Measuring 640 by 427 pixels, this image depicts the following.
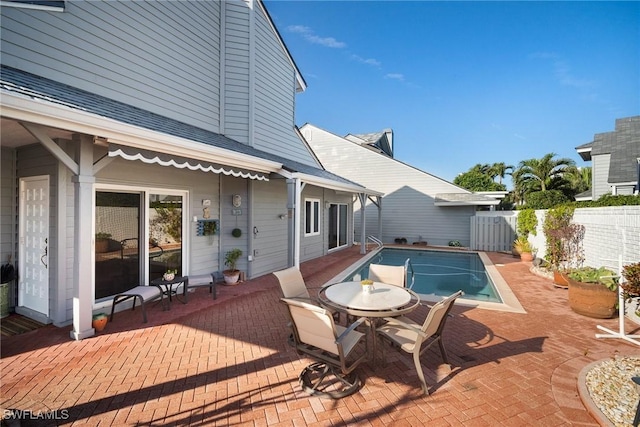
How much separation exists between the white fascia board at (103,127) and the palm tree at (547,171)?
102 feet

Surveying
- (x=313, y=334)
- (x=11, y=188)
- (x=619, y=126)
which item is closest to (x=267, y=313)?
(x=313, y=334)

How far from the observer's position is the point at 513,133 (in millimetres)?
27359

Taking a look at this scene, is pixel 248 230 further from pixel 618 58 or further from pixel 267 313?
pixel 618 58

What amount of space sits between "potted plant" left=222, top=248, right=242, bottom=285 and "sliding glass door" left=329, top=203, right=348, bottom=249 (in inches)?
306

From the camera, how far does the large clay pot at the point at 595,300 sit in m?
5.72

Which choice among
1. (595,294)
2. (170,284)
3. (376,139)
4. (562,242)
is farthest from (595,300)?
(376,139)

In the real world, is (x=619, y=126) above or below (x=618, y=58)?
below

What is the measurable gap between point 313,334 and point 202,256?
545 centimetres

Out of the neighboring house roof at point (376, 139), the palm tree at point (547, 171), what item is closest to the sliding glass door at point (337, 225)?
the neighboring house roof at point (376, 139)

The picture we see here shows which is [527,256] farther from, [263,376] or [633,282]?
[263,376]

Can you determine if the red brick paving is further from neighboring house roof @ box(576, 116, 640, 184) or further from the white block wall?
neighboring house roof @ box(576, 116, 640, 184)

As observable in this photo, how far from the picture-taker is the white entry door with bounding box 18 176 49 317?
5.19m

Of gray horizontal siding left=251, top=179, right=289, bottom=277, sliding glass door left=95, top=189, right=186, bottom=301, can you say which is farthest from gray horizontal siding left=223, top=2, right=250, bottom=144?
sliding glass door left=95, top=189, right=186, bottom=301

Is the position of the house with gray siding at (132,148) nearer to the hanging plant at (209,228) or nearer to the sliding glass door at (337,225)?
the hanging plant at (209,228)
